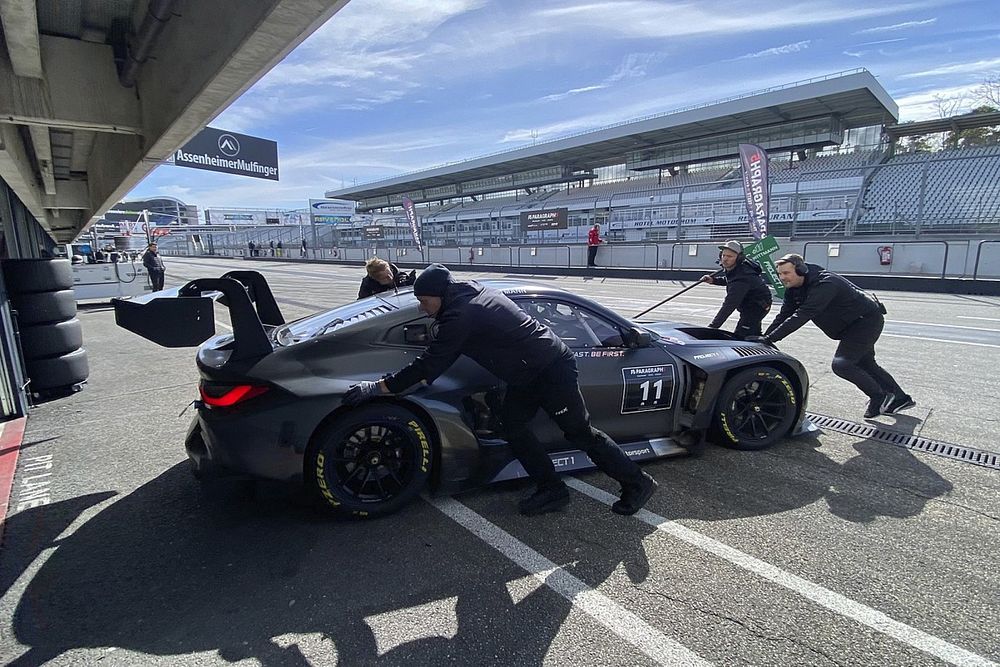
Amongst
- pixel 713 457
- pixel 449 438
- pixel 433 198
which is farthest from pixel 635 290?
pixel 433 198

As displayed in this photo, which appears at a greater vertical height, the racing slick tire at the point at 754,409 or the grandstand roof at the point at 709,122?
the grandstand roof at the point at 709,122

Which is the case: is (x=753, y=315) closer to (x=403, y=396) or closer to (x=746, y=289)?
(x=746, y=289)

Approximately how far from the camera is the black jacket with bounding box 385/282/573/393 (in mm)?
2846

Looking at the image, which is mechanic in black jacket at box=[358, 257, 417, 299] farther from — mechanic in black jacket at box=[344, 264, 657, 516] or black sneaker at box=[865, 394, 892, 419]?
black sneaker at box=[865, 394, 892, 419]

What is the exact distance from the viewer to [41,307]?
18.2ft

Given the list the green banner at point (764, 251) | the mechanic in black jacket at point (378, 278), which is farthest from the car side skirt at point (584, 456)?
the green banner at point (764, 251)

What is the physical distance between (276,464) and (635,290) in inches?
560

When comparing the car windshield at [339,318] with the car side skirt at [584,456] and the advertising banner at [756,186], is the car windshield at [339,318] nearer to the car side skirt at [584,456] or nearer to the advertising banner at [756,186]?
the car side skirt at [584,456]

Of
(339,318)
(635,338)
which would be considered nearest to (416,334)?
(339,318)

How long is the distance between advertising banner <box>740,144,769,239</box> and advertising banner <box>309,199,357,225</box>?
58.9 metres

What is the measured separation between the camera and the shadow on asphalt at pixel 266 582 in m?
2.19

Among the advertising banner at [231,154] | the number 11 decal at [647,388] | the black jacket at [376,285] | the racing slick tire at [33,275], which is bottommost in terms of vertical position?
the number 11 decal at [647,388]

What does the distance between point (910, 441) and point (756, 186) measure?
1544cm

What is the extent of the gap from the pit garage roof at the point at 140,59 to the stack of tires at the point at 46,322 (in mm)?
1440
